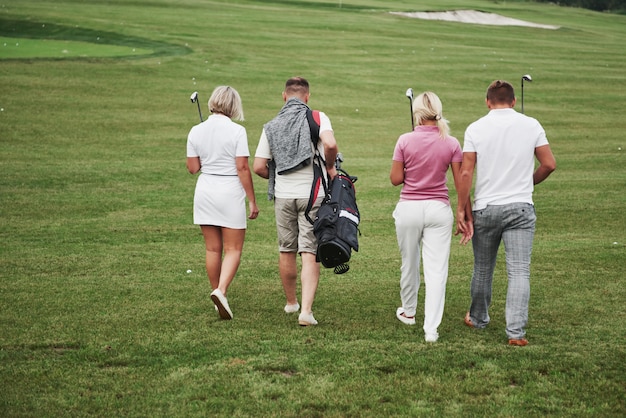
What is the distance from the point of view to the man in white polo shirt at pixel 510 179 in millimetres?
6539

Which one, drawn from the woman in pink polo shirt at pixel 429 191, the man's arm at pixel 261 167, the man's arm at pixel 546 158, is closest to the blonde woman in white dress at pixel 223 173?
the man's arm at pixel 261 167

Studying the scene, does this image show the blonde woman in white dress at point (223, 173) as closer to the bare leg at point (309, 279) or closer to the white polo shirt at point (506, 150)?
the bare leg at point (309, 279)

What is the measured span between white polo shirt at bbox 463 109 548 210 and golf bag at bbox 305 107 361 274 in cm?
115

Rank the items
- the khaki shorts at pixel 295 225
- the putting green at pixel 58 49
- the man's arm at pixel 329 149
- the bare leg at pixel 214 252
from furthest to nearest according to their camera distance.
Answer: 1. the putting green at pixel 58 49
2. the bare leg at pixel 214 252
3. the khaki shorts at pixel 295 225
4. the man's arm at pixel 329 149

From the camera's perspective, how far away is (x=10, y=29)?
29.2 meters

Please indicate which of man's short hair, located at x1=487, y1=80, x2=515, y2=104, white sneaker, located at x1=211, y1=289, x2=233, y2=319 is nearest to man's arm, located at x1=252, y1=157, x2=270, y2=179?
white sneaker, located at x1=211, y1=289, x2=233, y2=319

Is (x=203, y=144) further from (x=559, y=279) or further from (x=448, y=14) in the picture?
(x=448, y=14)

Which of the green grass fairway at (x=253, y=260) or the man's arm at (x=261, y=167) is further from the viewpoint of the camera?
the man's arm at (x=261, y=167)

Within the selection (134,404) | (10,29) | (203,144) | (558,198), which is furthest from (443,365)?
(10,29)

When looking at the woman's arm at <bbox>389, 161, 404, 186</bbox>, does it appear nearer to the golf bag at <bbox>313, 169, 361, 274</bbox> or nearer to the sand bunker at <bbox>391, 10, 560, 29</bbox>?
the golf bag at <bbox>313, 169, 361, 274</bbox>

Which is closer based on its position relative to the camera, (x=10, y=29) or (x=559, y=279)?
(x=559, y=279)

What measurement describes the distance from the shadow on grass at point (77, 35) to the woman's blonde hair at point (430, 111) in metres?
21.3

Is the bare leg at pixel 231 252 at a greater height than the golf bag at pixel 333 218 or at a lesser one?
lesser

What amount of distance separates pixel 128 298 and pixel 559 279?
460cm
